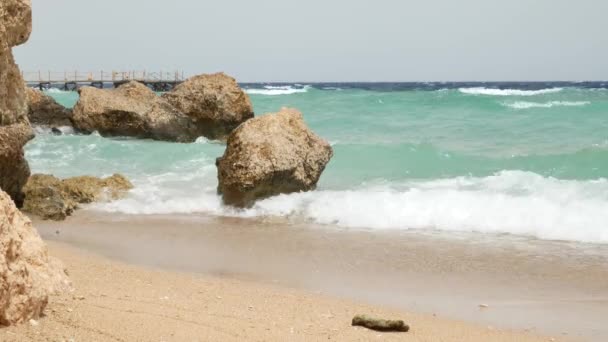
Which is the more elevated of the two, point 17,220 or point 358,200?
point 17,220

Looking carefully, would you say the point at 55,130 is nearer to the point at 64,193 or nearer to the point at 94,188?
the point at 94,188

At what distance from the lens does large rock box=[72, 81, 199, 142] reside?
22656 millimetres

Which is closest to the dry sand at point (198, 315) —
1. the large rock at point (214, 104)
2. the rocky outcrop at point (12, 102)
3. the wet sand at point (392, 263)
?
the wet sand at point (392, 263)

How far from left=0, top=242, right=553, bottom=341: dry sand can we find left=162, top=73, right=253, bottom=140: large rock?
51.3ft

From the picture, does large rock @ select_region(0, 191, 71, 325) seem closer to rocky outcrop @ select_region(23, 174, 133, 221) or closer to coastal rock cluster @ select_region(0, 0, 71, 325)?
coastal rock cluster @ select_region(0, 0, 71, 325)

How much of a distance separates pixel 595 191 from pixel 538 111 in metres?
18.1

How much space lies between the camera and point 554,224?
9805 millimetres

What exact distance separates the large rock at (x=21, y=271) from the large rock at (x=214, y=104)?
58.3 ft

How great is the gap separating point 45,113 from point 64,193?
15.5 m

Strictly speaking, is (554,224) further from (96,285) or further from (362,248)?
(96,285)

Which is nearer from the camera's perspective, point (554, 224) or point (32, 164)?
point (554, 224)

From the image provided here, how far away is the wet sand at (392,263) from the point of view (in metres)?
6.12

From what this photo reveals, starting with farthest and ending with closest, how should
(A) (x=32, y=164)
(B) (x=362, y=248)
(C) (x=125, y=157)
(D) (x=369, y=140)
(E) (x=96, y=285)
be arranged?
(D) (x=369, y=140), (C) (x=125, y=157), (A) (x=32, y=164), (B) (x=362, y=248), (E) (x=96, y=285)

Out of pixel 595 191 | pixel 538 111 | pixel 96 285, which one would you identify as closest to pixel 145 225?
pixel 96 285
